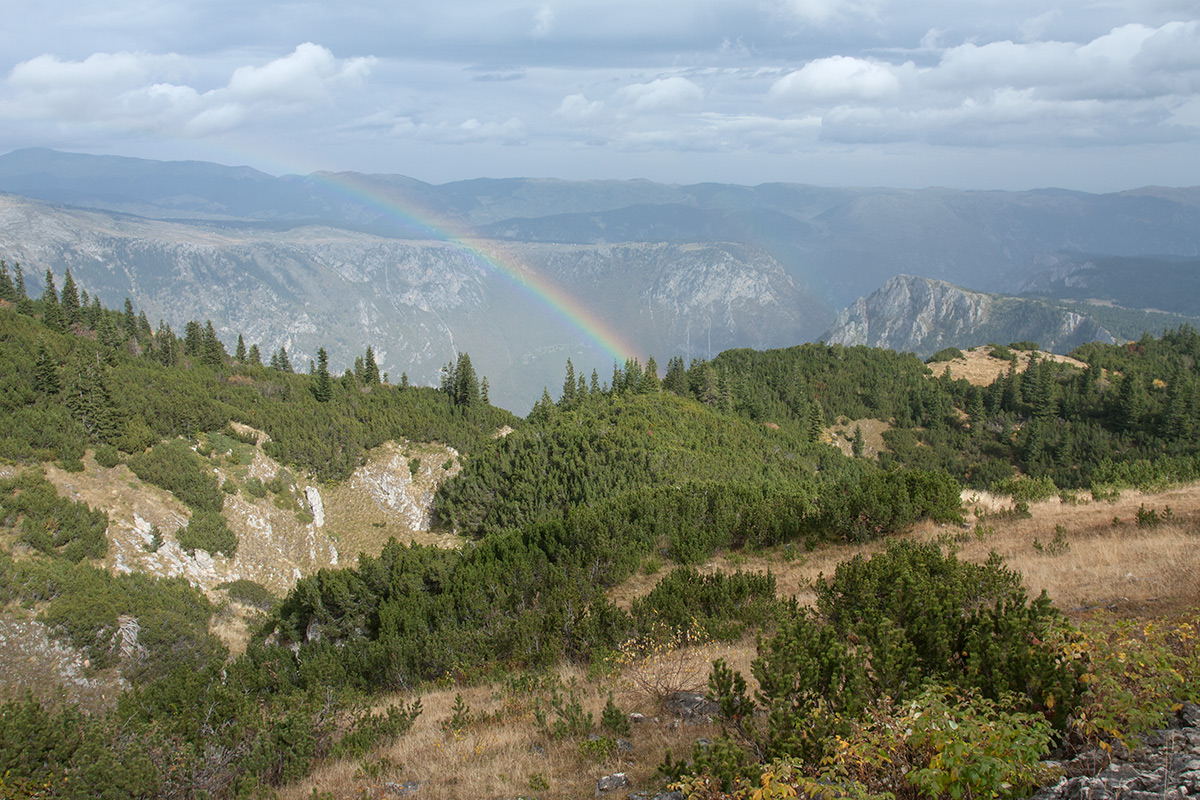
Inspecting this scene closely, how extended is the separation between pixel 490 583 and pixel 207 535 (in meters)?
30.0

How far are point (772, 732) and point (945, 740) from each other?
1.78 m

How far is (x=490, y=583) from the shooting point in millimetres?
17562

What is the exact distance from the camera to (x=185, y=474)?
4084cm

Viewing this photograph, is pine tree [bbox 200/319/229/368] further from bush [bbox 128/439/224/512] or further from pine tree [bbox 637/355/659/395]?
pine tree [bbox 637/355/659/395]

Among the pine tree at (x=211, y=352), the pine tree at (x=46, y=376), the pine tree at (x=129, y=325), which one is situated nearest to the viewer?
the pine tree at (x=46, y=376)

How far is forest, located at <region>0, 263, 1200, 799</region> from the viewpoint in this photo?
740cm

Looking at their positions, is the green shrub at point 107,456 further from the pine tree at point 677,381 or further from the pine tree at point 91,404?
the pine tree at point 677,381

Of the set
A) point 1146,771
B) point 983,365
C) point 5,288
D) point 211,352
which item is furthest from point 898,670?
point 5,288

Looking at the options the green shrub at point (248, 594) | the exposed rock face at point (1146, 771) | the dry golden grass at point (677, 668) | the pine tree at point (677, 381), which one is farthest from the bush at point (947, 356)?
the exposed rock face at point (1146, 771)

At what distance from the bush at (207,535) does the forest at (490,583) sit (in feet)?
0.60

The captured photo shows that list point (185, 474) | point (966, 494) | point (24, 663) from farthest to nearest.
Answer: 1. point (185, 474)
2. point (24, 663)
3. point (966, 494)

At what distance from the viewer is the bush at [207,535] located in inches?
1494

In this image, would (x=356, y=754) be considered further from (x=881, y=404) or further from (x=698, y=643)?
(x=881, y=404)

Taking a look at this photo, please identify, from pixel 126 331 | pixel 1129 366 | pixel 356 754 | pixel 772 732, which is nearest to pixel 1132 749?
pixel 772 732
